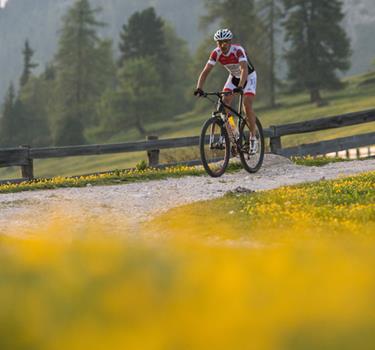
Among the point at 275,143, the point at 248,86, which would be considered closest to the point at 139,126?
the point at 275,143

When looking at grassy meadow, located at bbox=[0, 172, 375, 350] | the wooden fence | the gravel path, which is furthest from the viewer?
the wooden fence

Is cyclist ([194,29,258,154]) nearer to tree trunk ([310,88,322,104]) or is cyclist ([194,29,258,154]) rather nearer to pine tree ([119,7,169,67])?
tree trunk ([310,88,322,104])

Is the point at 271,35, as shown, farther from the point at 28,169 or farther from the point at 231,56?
the point at 231,56

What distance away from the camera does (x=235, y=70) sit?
12750 millimetres

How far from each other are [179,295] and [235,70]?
11.1 m

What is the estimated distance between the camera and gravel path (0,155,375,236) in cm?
920

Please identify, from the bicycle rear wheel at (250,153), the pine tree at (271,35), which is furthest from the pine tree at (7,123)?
the bicycle rear wheel at (250,153)

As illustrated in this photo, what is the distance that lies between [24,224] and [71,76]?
65.3 meters

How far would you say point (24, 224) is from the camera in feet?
29.2

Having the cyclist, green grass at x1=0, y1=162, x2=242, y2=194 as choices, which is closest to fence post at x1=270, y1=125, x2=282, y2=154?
green grass at x1=0, y1=162, x2=242, y2=194

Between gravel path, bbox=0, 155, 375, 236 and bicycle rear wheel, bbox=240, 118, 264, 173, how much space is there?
0.20 m

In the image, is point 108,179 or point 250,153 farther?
point 108,179

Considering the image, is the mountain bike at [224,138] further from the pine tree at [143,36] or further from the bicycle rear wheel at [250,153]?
the pine tree at [143,36]

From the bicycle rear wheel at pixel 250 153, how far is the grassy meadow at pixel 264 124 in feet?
84.8
